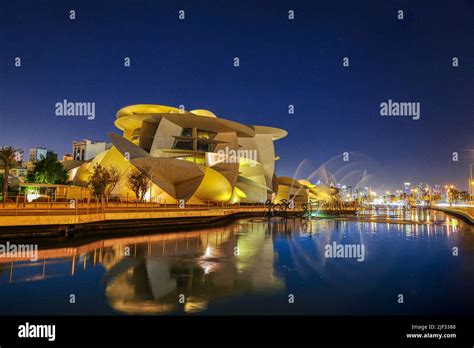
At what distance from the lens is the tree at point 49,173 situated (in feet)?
152

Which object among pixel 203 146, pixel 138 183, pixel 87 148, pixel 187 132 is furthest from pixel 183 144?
pixel 87 148

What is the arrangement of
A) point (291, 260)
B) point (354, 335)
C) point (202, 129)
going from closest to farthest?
point (354, 335) → point (291, 260) → point (202, 129)

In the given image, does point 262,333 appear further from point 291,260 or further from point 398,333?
point 291,260

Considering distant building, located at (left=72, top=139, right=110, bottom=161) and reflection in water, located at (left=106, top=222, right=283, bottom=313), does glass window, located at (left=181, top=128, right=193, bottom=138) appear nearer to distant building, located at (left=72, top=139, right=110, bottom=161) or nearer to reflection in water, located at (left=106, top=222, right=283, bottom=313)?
reflection in water, located at (left=106, top=222, right=283, bottom=313)

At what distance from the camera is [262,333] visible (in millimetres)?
6066

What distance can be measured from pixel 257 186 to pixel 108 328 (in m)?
53.8

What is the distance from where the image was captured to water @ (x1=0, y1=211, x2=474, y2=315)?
290 inches

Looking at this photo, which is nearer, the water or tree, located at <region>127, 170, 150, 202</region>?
the water

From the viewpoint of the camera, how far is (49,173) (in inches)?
1827

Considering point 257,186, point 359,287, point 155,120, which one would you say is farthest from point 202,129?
point 359,287
